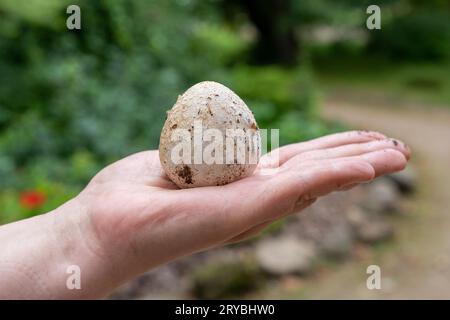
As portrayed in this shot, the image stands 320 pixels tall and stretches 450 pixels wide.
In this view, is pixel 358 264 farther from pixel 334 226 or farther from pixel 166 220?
pixel 166 220

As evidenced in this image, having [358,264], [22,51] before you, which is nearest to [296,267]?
[358,264]

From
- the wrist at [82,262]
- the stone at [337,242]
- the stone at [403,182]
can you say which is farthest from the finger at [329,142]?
the stone at [403,182]

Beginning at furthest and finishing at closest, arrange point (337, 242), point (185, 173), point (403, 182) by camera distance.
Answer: point (403, 182) < point (337, 242) < point (185, 173)

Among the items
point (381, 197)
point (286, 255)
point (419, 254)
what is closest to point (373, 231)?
point (419, 254)

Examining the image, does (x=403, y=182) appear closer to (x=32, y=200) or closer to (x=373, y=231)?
(x=373, y=231)

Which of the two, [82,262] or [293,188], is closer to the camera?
[293,188]

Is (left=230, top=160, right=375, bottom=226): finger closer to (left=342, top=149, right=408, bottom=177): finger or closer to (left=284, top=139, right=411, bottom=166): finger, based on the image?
(left=342, top=149, right=408, bottom=177): finger
